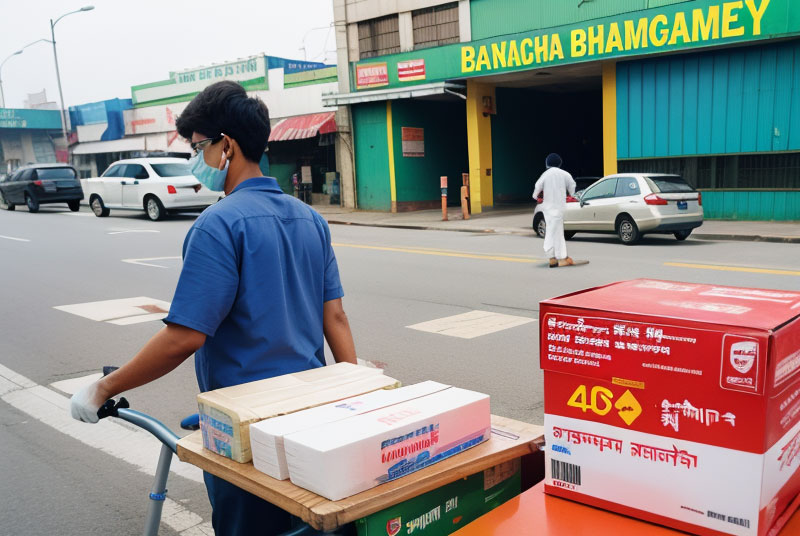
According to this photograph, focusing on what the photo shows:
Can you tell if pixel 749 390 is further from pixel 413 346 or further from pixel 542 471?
pixel 413 346

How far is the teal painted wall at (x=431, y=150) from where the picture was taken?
25719 mm

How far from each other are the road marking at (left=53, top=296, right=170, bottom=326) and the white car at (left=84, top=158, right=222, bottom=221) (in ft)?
35.9

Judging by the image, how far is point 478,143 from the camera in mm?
24047

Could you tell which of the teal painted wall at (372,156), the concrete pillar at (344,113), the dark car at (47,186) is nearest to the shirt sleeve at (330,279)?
the teal painted wall at (372,156)

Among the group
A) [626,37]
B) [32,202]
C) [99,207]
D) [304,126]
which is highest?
[626,37]

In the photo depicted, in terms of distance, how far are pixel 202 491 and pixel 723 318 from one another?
3.30m

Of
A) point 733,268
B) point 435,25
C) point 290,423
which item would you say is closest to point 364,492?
point 290,423

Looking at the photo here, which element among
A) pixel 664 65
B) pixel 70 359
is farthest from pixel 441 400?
pixel 664 65

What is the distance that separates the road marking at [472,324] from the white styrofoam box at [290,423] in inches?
214

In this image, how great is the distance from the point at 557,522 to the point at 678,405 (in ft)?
1.53

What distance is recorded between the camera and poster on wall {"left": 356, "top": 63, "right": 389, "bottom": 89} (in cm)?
2503

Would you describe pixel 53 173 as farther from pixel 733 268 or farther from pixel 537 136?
pixel 733 268

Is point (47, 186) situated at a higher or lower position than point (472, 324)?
higher

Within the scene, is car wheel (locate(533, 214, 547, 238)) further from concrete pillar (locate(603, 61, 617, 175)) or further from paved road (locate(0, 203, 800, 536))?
concrete pillar (locate(603, 61, 617, 175))
